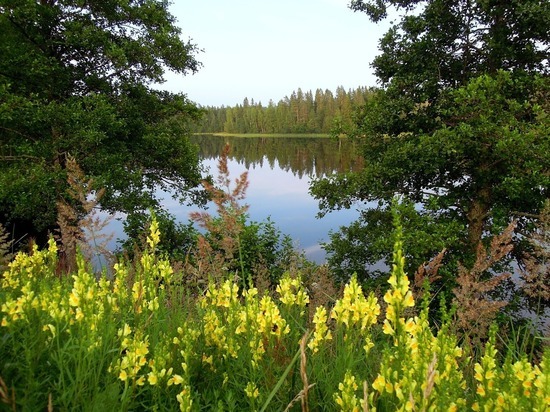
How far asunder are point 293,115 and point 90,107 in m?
137

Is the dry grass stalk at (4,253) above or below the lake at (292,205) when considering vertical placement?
above

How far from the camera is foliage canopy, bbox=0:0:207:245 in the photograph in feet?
35.3

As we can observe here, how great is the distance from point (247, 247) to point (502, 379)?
1005cm

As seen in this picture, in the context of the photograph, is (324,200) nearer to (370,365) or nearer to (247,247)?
(247,247)

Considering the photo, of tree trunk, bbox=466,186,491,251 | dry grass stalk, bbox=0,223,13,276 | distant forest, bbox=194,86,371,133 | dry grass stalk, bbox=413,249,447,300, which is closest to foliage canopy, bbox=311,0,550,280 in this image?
tree trunk, bbox=466,186,491,251

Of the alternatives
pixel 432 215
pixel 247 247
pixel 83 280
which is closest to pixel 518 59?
pixel 432 215

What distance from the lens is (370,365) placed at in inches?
114

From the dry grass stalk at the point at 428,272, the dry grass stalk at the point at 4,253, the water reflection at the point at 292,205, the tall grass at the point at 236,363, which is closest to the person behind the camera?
the tall grass at the point at 236,363

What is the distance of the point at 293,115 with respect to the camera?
474 ft

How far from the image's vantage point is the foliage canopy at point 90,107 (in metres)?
10.8

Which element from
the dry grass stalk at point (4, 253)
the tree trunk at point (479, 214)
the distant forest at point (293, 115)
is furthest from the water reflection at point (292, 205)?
the distant forest at point (293, 115)

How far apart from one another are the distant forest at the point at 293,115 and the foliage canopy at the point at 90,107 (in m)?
107

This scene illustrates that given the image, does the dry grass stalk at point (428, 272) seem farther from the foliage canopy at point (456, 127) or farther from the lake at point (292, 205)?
the lake at point (292, 205)

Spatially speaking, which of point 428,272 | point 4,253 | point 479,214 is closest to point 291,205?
point 479,214
